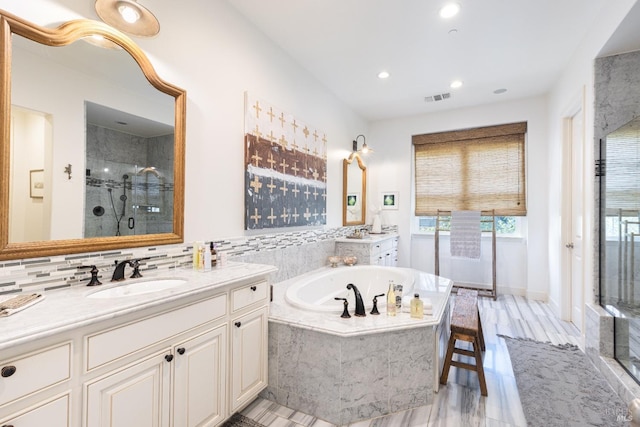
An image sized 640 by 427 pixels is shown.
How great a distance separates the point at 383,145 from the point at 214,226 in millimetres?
3647

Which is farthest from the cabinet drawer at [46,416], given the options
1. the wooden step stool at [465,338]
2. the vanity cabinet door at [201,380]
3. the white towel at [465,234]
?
the white towel at [465,234]

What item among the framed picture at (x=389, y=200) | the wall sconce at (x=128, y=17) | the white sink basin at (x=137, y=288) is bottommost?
the white sink basin at (x=137, y=288)

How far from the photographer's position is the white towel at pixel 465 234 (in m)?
4.30

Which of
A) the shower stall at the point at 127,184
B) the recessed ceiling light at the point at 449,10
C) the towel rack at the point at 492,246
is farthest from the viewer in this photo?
the towel rack at the point at 492,246

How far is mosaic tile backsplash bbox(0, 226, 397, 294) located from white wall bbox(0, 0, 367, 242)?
0.53 feet

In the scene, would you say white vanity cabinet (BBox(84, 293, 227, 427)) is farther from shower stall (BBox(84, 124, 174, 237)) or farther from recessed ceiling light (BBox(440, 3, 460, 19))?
recessed ceiling light (BBox(440, 3, 460, 19))

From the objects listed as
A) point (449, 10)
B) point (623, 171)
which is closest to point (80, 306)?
point (449, 10)

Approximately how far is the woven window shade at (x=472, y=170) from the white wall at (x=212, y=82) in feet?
9.73

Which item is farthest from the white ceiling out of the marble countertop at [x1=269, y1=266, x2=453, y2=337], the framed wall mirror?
the marble countertop at [x1=269, y1=266, x2=453, y2=337]

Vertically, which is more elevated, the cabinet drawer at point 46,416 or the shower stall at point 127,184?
the shower stall at point 127,184

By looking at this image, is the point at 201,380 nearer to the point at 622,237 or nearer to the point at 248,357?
the point at 248,357

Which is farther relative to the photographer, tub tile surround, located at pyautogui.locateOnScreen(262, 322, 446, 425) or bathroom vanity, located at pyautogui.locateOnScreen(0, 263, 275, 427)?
tub tile surround, located at pyautogui.locateOnScreen(262, 322, 446, 425)

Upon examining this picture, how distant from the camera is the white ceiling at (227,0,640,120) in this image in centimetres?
234

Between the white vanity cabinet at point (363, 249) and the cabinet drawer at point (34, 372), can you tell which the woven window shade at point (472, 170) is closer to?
the white vanity cabinet at point (363, 249)
